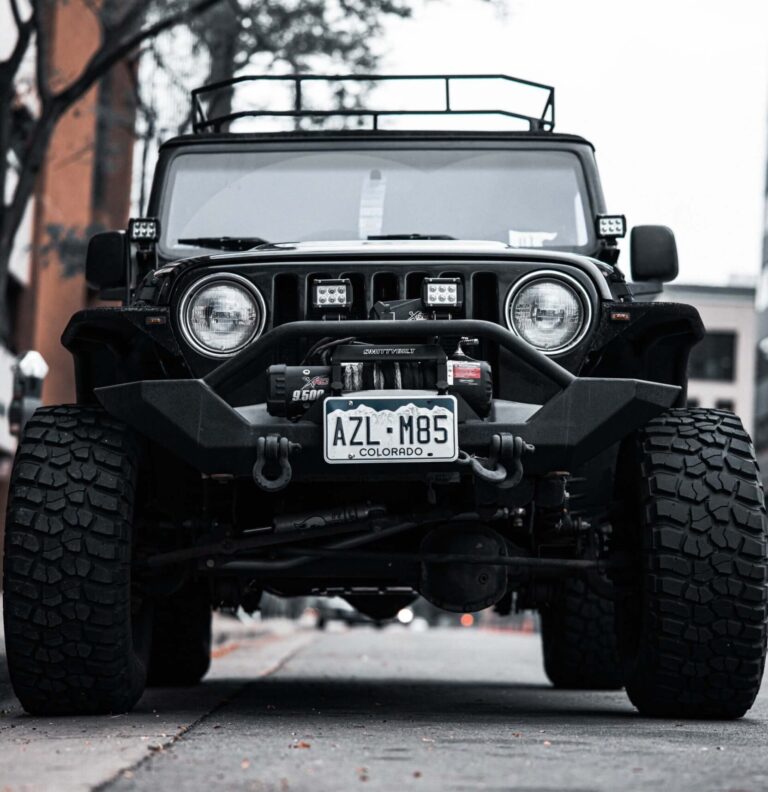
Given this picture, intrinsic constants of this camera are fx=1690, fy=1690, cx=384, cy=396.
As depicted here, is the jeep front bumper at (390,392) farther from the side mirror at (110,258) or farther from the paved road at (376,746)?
the side mirror at (110,258)

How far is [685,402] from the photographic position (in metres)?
6.58

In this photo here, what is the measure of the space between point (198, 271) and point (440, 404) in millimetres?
1091

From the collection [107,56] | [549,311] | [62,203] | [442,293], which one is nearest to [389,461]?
[442,293]

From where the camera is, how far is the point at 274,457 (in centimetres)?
561

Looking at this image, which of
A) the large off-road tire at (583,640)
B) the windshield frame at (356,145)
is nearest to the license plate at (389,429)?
the windshield frame at (356,145)

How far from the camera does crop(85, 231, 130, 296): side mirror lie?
728 centimetres

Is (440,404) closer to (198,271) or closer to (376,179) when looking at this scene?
A: (198,271)

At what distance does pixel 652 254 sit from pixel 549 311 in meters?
1.28

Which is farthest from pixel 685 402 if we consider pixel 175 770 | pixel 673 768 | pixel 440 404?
pixel 175 770

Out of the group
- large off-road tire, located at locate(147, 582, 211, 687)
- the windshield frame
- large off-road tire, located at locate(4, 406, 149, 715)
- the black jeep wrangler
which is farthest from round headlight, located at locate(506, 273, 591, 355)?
large off-road tire, located at locate(147, 582, 211, 687)

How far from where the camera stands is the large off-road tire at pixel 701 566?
5.88m

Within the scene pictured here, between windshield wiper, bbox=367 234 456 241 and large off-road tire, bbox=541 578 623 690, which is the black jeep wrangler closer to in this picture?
windshield wiper, bbox=367 234 456 241

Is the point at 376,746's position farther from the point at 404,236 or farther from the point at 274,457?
the point at 404,236

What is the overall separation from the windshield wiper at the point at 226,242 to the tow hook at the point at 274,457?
1.64m
